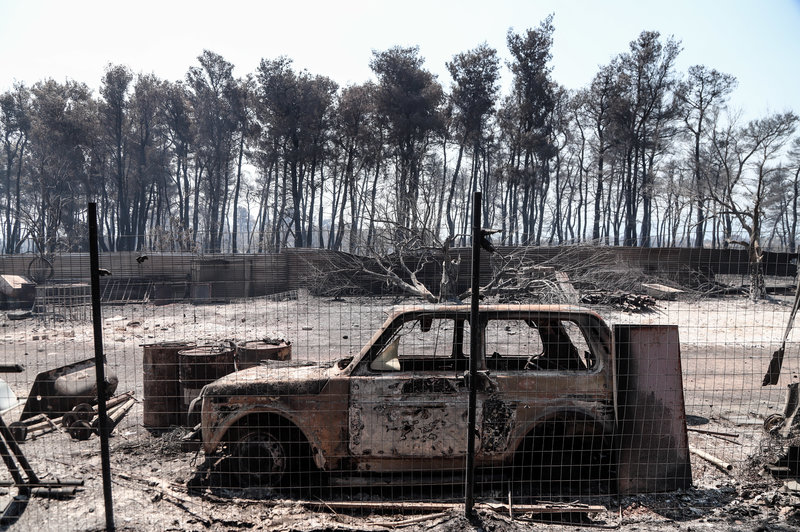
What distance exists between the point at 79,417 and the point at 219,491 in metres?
2.88

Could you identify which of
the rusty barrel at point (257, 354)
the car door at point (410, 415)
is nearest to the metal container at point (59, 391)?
the rusty barrel at point (257, 354)

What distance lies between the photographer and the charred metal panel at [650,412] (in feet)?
14.3

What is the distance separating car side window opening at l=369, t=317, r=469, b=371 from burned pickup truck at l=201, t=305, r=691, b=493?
33 millimetres

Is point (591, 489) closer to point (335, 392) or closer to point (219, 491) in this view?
point (335, 392)

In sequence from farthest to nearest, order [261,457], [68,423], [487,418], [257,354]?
1. [257,354]
2. [68,423]
3. [261,457]
4. [487,418]

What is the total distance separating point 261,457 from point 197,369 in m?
2.04

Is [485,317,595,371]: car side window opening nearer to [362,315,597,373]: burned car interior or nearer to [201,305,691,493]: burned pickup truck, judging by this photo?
[362,315,597,373]: burned car interior

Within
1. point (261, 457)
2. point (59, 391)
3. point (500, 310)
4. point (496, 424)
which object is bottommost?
point (261, 457)

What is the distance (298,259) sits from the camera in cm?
2273

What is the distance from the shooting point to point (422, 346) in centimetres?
536

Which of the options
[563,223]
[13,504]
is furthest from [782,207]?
A: [13,504]

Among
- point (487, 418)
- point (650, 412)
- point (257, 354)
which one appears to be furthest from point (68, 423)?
point (650, 412)

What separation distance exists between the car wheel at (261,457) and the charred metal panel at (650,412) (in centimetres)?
293

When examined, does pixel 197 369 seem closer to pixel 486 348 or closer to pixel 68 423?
pixel 68 423
